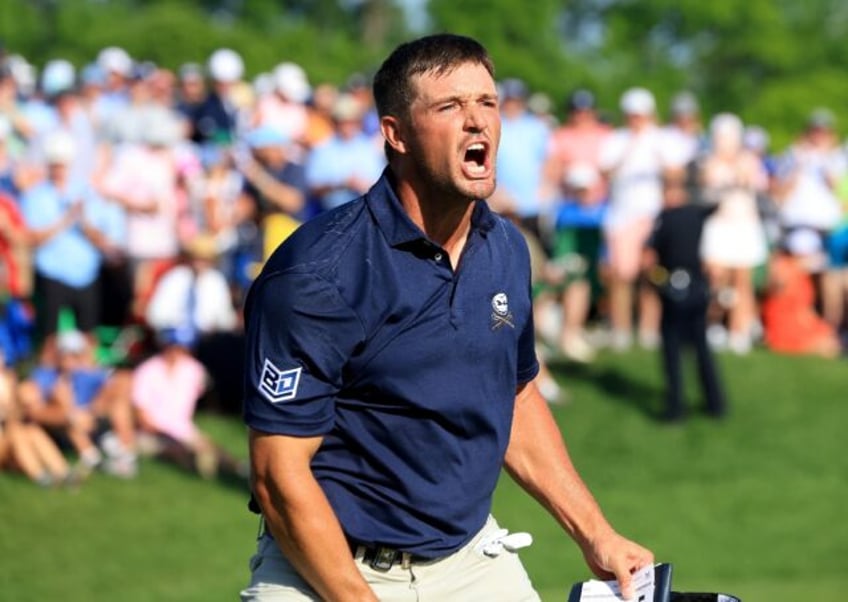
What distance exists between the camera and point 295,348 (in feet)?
13.9

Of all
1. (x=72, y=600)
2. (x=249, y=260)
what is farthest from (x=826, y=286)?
(x=72, y=600)

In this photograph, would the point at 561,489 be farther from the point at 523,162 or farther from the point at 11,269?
the point at 523,162

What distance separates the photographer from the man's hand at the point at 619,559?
471 cm

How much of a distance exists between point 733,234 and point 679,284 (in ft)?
6.25

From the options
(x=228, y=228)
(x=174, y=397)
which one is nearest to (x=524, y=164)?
(x=228, y=228)

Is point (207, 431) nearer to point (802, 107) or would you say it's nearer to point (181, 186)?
point (181, 186)

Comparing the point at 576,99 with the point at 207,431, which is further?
the point at 576,99

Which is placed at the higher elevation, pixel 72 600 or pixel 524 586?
pixel 524 586

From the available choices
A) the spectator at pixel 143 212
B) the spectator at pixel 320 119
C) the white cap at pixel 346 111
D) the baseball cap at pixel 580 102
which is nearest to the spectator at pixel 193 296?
the spectator at pixel 143 212

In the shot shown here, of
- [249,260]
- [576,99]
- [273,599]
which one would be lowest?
[273,599]

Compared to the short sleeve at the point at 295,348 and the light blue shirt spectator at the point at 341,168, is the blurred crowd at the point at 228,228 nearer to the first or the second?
the light blue shirt spectator at the point at 341,168

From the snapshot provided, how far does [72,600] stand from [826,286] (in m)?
9.03

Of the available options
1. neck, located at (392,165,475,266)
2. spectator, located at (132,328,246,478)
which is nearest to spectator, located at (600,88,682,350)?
spectator, located at (132,328,246,478)

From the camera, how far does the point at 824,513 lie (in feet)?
41.3
